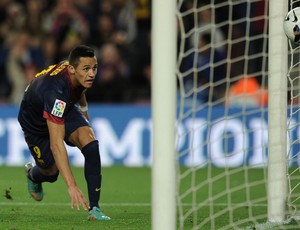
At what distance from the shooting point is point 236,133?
12109mm

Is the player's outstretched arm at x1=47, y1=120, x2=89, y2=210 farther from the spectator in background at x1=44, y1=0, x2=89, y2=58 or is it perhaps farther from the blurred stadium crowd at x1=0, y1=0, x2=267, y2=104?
the spectator in background at x1=44, y1=0, x2=89, y2=58

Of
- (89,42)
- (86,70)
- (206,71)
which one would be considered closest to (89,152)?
(86,70)

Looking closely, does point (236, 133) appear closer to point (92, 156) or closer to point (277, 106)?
point (92, 156)

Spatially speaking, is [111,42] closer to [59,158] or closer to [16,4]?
[16,4]

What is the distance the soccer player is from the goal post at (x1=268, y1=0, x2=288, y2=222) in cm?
139

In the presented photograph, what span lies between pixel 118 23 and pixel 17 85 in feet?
6.19

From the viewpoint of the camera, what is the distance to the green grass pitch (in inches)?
289

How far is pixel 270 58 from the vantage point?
23.4 ft

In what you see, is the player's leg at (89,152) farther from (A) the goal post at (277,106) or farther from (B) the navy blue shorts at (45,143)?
(A) the goal post at (277,106)

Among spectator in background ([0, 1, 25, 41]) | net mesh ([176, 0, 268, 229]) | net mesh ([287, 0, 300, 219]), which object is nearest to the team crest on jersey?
net mesh ([287, 0, 300, 219])

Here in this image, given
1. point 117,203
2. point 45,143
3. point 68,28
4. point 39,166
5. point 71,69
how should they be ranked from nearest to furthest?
1. point 71,69
2. point 45,143
3. point 39,166
4. point 117,203
5. point 68,28

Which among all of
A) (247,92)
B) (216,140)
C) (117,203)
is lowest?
(117,203)

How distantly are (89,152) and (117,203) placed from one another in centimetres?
166

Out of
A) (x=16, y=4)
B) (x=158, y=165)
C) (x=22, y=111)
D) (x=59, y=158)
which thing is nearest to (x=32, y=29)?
(x=16, y=4)
